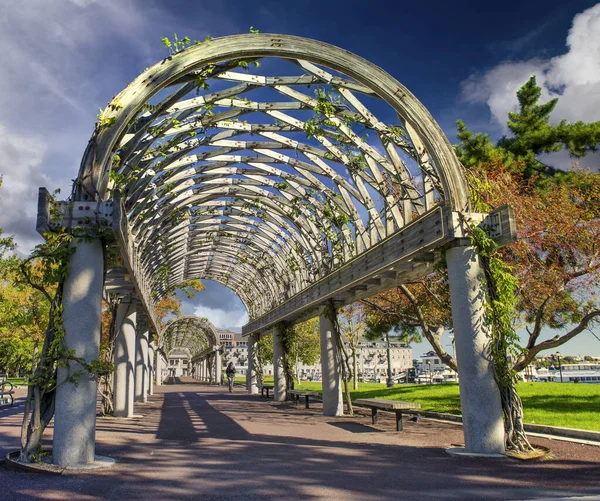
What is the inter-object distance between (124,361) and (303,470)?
8.98 meters

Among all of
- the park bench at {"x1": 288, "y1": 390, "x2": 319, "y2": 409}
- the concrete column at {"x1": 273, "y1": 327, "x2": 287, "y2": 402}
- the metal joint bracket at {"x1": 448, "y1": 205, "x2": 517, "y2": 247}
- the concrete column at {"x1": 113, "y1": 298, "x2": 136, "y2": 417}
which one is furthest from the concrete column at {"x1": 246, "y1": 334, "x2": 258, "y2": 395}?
the metal joint bracket at {"x1": 448, "y1": 205, "x2": 517, "y2": 247}

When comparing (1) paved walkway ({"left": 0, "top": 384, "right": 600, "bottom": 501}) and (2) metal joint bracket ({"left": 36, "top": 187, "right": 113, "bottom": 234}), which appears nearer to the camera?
(1) paved walkway ({"left": 0, "top": 384, "right": 600, "bottom": 501})

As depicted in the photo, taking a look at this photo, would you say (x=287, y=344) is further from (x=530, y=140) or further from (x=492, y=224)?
(x=492, y=224)

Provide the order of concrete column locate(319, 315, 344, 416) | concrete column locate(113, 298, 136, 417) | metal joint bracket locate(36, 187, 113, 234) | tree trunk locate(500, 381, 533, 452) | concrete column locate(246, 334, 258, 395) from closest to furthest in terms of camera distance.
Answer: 1. metal joint bracket locate(36, 187, 113, 234)
2. tree trunk locate(500, 381, 533, 452)
3. concrete column locate(113, 298, 136, 417)
4. concrete column locate(319, 315, 344, 416)
5. concrete column locate(246, 334, 258, 395)

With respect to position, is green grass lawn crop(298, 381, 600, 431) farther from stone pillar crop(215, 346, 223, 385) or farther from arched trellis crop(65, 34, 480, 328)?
stone pillar crop(215, 346, 223, 385)

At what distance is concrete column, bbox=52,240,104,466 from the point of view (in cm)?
627

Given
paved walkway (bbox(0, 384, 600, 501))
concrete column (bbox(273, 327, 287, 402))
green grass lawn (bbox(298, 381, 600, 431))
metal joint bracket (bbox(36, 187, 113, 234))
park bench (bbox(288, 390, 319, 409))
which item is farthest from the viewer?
concrete column (bbox(273, 327, 287, 402))

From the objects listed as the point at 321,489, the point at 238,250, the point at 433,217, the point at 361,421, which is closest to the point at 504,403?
the point at 433,217

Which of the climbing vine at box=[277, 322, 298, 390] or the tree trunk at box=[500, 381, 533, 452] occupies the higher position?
the climbing vine at box=[277, 322, 298, 390]

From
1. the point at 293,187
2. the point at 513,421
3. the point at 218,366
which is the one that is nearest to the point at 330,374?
the point at 293,187

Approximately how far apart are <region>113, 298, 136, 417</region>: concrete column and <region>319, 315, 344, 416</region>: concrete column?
5162 mm

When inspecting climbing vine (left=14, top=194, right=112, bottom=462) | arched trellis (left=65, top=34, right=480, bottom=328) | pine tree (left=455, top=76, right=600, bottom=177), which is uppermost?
pine tree (left=455, top=76, right=600, bottom=177)

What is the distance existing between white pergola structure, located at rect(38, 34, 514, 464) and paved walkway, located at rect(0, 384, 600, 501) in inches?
35.5

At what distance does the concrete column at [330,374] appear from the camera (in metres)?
13.8
